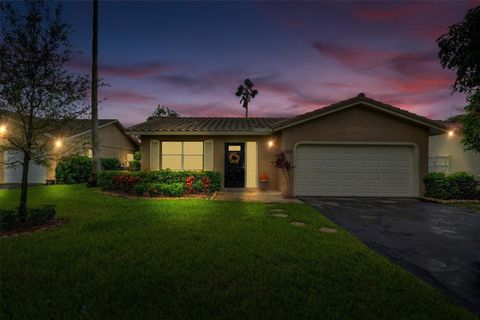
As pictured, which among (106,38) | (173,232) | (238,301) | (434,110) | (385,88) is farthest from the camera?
(434,110)

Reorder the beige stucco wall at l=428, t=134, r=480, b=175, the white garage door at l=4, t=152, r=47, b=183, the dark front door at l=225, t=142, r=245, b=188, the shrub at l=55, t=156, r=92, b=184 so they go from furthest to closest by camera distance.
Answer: the white garage door at l=4, t=152, r=47, b=183, the shrub at l=55, t=156, r=92, b=184, the beige stucco wall at l=428, t=134, r=480, b=175, the dark front door at l=225, t=142, r=245, b=188

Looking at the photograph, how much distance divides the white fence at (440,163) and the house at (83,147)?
19828mm

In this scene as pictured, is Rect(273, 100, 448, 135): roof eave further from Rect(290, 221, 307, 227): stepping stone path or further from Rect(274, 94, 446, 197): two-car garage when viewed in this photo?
Rect(290, 221, 307, 227): stepping stone path

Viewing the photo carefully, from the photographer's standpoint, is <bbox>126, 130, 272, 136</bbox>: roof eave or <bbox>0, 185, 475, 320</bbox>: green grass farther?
<bbox>126, 130, 272, 136</bbox>: roof eave

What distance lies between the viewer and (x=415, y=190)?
11234mm

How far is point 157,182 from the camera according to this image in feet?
35.9

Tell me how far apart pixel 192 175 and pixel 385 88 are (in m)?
12.9

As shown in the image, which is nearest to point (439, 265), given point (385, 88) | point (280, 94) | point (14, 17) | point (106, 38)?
point (14, 17)

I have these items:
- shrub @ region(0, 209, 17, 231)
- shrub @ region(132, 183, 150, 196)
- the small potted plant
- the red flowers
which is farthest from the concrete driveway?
shrub @ region(0, 209, 17, 231)

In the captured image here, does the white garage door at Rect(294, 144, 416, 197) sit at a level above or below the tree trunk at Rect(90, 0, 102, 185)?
below

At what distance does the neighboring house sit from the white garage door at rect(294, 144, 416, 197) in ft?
22.1

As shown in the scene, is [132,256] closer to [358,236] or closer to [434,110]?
[358,236]

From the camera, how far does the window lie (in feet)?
44.1

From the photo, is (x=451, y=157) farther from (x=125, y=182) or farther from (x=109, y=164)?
(x=109, y=164)
